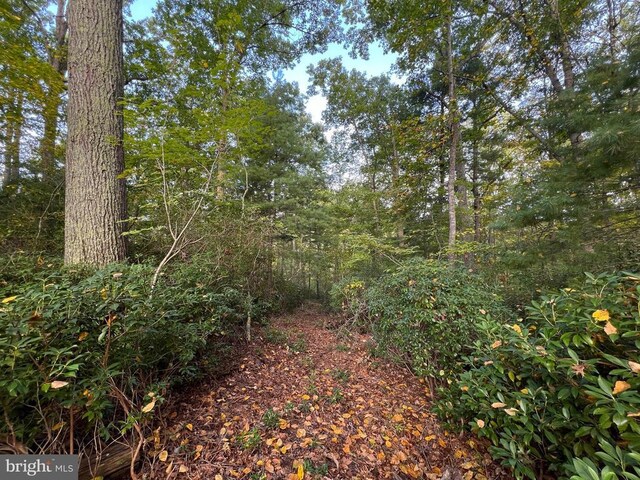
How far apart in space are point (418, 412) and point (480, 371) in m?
1.17

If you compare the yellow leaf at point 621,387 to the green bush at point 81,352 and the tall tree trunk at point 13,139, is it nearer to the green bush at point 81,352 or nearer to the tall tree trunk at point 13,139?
the green bush at point 81,352

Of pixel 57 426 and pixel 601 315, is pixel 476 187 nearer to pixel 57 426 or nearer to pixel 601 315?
pixel 601 315

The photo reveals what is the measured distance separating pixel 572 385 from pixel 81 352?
3.01 meters

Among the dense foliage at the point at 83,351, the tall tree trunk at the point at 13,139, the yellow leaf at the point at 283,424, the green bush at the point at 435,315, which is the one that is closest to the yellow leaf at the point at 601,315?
the green bush at the point at 435,315

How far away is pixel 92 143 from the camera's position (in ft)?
8.89

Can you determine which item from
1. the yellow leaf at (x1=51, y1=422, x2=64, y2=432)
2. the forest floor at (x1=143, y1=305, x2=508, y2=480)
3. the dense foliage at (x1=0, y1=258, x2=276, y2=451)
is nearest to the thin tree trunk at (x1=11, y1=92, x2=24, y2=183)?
the dense foliage at (x1=0, y1=258, x2=276, y2=451)

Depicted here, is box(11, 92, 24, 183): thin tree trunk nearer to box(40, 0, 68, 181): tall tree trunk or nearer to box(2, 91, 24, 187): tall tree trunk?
box(2, 91, 24, 187): tall tree trunk

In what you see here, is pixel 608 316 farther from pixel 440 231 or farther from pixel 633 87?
pixel 440 231

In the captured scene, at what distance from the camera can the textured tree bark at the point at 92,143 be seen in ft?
8.72

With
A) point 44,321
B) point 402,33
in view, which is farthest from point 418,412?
point 402,33

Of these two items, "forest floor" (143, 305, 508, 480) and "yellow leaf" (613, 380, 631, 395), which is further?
"forest floor" (143, 305, 508, 480)

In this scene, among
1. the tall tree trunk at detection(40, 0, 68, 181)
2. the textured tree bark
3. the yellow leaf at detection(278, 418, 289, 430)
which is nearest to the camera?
the yellow leaf at detection(278, 418, 289, 430)

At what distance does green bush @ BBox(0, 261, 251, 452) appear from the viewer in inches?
47.6

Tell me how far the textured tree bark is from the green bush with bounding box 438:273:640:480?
404cm
